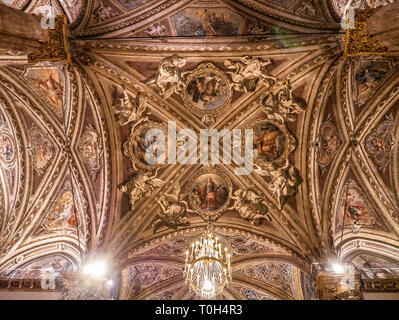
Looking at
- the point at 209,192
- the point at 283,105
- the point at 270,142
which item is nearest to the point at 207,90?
the point at 283,105

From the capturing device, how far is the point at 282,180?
11.8 m

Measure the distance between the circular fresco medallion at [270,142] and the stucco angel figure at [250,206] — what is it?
50.7 inches

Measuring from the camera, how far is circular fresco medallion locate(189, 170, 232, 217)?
12344 mm

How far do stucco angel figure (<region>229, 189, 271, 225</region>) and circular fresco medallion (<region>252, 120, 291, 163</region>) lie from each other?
129cm

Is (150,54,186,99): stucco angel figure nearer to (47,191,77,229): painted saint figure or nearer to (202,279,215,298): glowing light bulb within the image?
(47,191,77,229): painted saint figure

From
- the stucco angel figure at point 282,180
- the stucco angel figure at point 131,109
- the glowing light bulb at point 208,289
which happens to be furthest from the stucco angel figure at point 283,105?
the glowing light bulb at point 208,289

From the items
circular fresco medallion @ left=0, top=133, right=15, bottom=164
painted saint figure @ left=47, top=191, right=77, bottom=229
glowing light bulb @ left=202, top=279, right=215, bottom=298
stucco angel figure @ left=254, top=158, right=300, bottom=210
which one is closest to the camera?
glowing light bulb @ left=202, top=279, right=215, bottom=298

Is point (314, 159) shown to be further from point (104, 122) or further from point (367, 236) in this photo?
point (104, 122)

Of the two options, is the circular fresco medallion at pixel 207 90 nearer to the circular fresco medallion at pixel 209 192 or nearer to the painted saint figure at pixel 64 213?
the circular fresco medallion at pixel 209 192

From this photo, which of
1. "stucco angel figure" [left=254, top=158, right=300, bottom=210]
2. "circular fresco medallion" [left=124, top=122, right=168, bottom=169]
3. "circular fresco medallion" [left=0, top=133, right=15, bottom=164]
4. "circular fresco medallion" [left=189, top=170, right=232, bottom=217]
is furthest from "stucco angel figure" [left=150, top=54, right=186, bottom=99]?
"circular fresco medallion" [left=0, top=133, right=15, bottom=164]

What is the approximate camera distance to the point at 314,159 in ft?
37.4

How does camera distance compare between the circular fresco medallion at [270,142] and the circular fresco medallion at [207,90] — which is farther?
the circular fresco medallion at [270,142]

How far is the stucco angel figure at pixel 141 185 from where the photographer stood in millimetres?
11812
